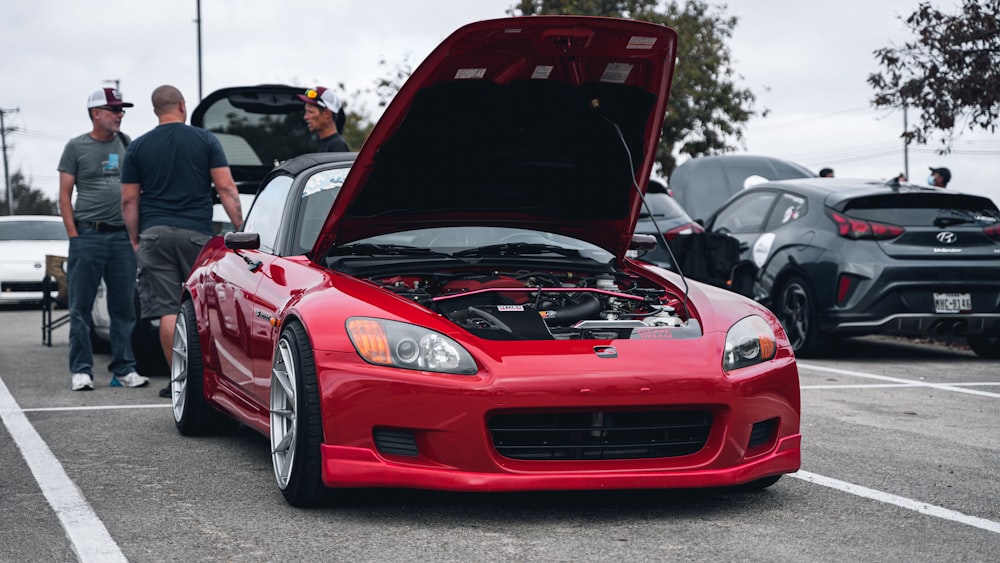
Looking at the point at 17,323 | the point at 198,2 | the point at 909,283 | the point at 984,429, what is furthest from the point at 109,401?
the point at 198,2

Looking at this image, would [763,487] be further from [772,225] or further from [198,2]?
[198,2]

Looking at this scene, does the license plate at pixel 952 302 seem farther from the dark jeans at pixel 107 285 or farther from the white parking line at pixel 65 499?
the white parking line at pixel 65 499

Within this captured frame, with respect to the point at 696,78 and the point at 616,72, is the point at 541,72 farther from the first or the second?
the point at 696,78

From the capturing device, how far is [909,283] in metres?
9.66

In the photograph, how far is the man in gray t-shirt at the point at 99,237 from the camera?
334 inches

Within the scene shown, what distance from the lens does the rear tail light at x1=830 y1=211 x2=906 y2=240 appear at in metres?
9.88

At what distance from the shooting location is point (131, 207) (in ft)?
25.2

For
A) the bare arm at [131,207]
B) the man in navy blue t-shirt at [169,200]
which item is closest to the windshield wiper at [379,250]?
the man in navy blue t-shirt at [169,200]

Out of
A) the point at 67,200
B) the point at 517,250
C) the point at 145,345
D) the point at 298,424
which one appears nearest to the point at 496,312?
the point at 298,424

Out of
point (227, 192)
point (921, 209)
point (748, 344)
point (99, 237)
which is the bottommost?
point (748, 344)

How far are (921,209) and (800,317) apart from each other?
4.15 ft

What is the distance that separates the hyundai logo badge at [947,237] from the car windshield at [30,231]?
13601mm

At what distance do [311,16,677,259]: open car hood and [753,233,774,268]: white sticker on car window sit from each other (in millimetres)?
5243

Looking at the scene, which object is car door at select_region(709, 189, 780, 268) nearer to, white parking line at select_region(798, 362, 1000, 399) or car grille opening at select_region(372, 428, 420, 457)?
white parking line at select_region(798, 362, 1000, 399)
